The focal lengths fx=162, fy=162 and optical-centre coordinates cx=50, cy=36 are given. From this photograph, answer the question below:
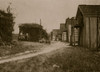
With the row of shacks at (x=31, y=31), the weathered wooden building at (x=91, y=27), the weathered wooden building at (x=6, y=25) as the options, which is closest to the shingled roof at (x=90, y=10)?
the weathered wooden building at (x=91, y=27)

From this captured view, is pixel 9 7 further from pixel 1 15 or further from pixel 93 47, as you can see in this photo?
pixel 93 47

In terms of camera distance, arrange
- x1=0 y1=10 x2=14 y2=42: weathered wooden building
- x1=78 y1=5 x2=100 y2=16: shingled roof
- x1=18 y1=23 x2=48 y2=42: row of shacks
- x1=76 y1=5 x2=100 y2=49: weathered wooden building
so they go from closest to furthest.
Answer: x1=76 y1=5 x2=100 y2=49: weathered wooden building, x1=78 y1=5 x2=100 y2=16: shingled roof, x1=0 y1=10 x2=14 y2=42: weathered wooden building, x1=18 y1=23 x2=48 y2=42: row of shacks

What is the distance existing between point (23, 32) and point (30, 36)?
2.33 m

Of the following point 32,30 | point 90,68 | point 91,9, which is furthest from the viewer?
point 32,30

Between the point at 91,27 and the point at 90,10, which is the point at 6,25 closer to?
the point at 90,10

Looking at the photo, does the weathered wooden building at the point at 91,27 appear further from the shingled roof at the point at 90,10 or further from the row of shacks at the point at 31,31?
the row of shacks at the point at 31,31

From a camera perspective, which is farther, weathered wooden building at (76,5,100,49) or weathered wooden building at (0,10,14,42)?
weathered wooden building at (0,10,14,42)

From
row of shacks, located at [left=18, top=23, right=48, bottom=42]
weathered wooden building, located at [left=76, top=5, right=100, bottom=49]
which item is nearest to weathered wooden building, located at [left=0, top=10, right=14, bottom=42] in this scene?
weathered wooden building, located at [left=76, top=5, right=100, bottom=49]

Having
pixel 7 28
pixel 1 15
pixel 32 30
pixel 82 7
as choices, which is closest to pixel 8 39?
pixel 7 28

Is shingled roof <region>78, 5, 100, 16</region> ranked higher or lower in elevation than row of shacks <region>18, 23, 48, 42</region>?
higher

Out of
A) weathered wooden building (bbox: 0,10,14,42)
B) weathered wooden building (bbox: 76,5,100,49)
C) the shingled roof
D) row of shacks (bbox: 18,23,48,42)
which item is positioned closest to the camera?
weathered wooden building (bbox: 76,5,100,49)

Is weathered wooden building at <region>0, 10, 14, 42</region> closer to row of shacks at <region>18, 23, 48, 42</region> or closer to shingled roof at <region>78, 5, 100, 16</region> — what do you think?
shingled roof at <region>78, 5, 100, 16</region>

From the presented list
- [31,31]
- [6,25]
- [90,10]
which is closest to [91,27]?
[90,10]

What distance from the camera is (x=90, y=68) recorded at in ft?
29.1
